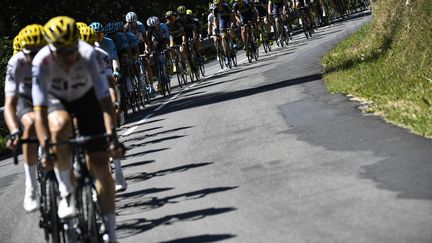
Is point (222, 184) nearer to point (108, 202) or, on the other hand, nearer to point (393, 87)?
point (108, 202)

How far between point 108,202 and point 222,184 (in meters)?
3.06

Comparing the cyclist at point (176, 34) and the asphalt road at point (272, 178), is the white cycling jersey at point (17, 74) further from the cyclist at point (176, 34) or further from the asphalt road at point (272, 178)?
the cyclist at point (176, 34)

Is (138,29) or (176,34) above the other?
(138,29)

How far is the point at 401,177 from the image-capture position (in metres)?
9.16

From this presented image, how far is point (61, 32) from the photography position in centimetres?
734

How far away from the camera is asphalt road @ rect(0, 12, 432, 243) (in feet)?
26.2

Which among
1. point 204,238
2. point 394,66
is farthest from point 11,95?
point 394,66

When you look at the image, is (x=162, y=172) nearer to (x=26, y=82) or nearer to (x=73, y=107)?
(x=26, y=82)

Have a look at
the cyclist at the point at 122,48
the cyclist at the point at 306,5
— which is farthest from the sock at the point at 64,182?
the cyclist at the point at 306,5

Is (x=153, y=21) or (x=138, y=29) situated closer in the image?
(x=138, y=29)

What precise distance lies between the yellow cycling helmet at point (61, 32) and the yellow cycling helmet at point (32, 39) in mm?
1692

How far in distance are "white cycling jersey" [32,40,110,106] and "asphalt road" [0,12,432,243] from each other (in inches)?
66.1

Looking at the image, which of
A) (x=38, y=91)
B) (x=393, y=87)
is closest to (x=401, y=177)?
(x=38, y=91)

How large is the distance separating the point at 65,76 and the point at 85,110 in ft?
1.19
